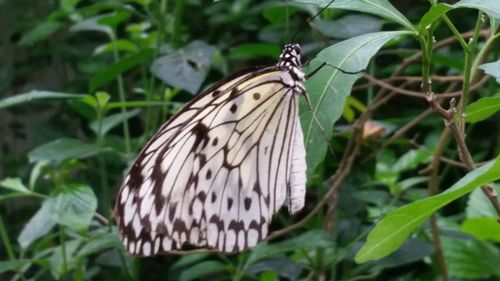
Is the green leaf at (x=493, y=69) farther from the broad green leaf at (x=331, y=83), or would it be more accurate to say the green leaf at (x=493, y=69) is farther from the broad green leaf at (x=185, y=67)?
the broad green leaf at (x=185, y=67)

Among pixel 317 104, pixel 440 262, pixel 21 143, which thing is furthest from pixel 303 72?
pixel 21 143

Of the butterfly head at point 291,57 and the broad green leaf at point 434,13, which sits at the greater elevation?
the butterfly head at point 291,57

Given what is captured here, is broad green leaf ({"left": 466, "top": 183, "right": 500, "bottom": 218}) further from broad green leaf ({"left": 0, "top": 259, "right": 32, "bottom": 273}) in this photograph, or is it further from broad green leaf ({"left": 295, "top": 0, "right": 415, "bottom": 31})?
broad green leaf ({"left": 0, "top": 259, "right": 32, "bottom": 273})

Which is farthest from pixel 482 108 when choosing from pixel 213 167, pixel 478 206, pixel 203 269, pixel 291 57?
pixel 203 269

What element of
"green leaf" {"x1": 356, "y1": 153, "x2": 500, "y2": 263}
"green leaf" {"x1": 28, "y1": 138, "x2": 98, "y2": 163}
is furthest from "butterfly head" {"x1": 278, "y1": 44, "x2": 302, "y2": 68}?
"green leaf" {"x1": 28, "y1": 138, "x2": 98, "y2": 163}

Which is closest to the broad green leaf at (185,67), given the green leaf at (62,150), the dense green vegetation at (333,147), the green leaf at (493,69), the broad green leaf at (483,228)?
the dense green vegetation at (333,147)
